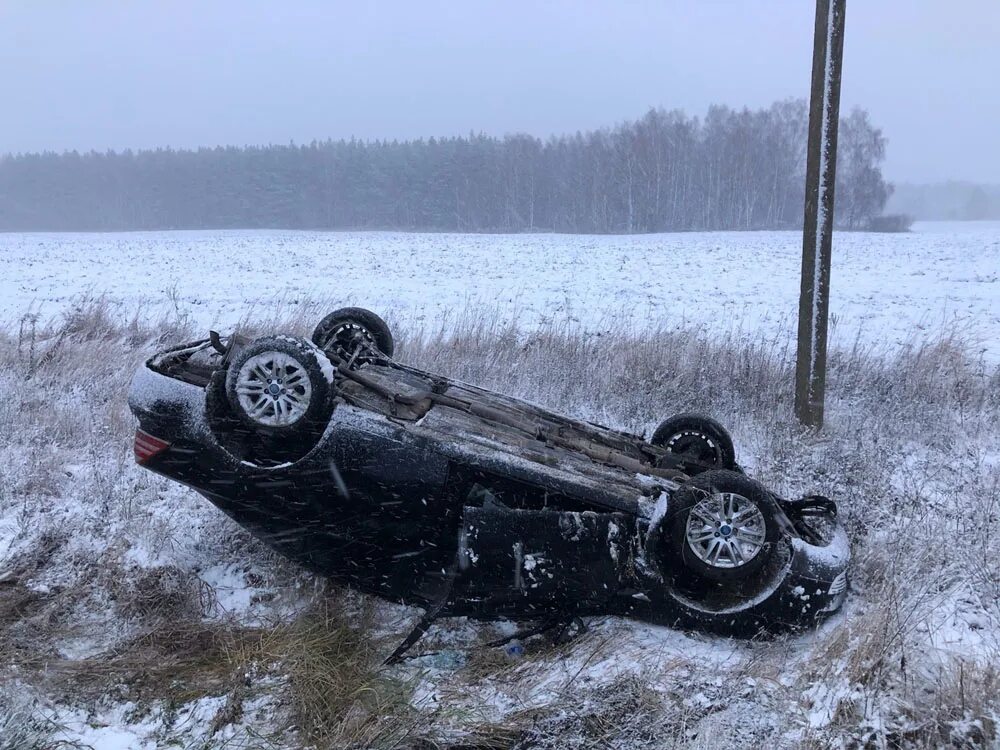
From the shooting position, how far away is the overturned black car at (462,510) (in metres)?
3.23

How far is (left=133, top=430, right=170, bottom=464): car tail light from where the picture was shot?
3496 millimetres

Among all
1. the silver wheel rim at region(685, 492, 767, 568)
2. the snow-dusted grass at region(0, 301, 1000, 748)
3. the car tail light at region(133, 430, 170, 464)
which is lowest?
the snow-dusted grass at region(0, 301, 1000, 748)

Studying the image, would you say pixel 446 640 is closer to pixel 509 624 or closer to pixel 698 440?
pixel 509 624

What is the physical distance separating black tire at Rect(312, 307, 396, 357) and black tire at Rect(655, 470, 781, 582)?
266cm

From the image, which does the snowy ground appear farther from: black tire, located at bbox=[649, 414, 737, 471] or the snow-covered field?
black tire, located at bbox=[649, 414, 737, 471]

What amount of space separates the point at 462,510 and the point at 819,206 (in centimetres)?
418

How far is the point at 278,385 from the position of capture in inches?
133

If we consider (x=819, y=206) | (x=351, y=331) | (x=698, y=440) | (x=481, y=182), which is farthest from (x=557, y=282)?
(x=481, y=182)

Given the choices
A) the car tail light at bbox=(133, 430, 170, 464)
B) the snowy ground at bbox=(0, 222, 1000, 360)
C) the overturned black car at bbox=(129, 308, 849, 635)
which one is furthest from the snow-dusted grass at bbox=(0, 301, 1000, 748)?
the snowy ground at bbox=(0, 222, 1000, 360)

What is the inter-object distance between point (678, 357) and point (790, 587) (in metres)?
4.28

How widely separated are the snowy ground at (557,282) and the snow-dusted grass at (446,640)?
171 inches

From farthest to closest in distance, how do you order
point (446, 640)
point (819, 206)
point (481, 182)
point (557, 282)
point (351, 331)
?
point (481, 182) < point (557, 282) < point (819, 206) < point (351, 331) < point (446, 640)

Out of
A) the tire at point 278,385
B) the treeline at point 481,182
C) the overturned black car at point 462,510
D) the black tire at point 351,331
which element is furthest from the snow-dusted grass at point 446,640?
the treeline at point 481,182

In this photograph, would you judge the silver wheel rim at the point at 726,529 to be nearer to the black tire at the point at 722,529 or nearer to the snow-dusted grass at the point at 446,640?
the black tire at the point at 722,529
